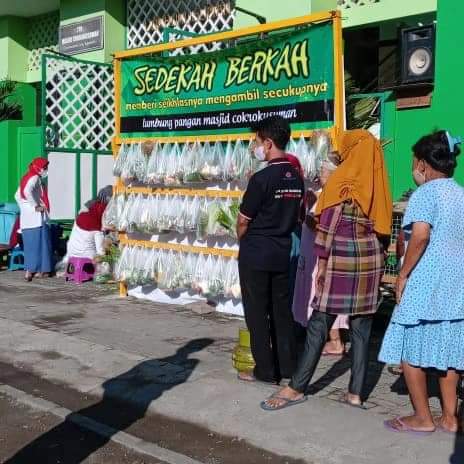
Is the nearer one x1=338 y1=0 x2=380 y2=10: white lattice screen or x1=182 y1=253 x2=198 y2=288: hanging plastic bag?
x1=182 y1=253 x2=198 y2=288: hanging plastic bag

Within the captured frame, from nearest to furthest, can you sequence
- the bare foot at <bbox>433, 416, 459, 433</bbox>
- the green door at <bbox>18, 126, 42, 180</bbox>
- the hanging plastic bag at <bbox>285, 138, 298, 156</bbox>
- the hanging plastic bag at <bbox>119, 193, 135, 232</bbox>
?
the bare foot at <bbox>433, 416, 459, 433</bbox> < the hanging plastic bag at <bbox>285, 138, 298, 156</bbox> < the hanging plastic bag at <bbox>119, 193, 135, 232</bbox> < the green door at <bbox>18, 126, 42, 180</bbox>

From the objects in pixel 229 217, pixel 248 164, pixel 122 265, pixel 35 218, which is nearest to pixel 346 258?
pixel 248 164

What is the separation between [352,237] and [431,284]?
641mm

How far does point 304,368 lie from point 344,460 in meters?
0.85

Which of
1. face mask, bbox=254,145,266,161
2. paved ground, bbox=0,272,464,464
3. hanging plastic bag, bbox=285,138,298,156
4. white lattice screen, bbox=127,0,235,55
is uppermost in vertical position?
white lattice screen, bbox=127,0,235,55

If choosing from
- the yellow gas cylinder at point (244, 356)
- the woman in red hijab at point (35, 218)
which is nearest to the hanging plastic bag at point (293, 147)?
the yellow gas cylinder at point (244, 356)

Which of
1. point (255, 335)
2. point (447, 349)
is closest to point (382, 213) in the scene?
point (447, 349)

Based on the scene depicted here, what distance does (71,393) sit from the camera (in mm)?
5598

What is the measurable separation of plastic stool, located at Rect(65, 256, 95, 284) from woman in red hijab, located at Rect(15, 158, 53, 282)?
1.33 feet

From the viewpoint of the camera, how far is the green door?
43.2 ft

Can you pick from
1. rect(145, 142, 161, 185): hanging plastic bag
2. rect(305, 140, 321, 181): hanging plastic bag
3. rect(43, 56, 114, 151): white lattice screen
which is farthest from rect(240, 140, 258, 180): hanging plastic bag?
rect(43, 56, 114, 151): white lattice screen

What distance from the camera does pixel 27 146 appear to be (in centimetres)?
1341

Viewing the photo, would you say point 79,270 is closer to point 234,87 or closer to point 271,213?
point 234,87

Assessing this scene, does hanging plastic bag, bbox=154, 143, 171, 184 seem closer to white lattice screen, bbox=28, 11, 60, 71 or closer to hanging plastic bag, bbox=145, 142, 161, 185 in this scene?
hanging plastic bag, bbox=145, 142, 161, 185
